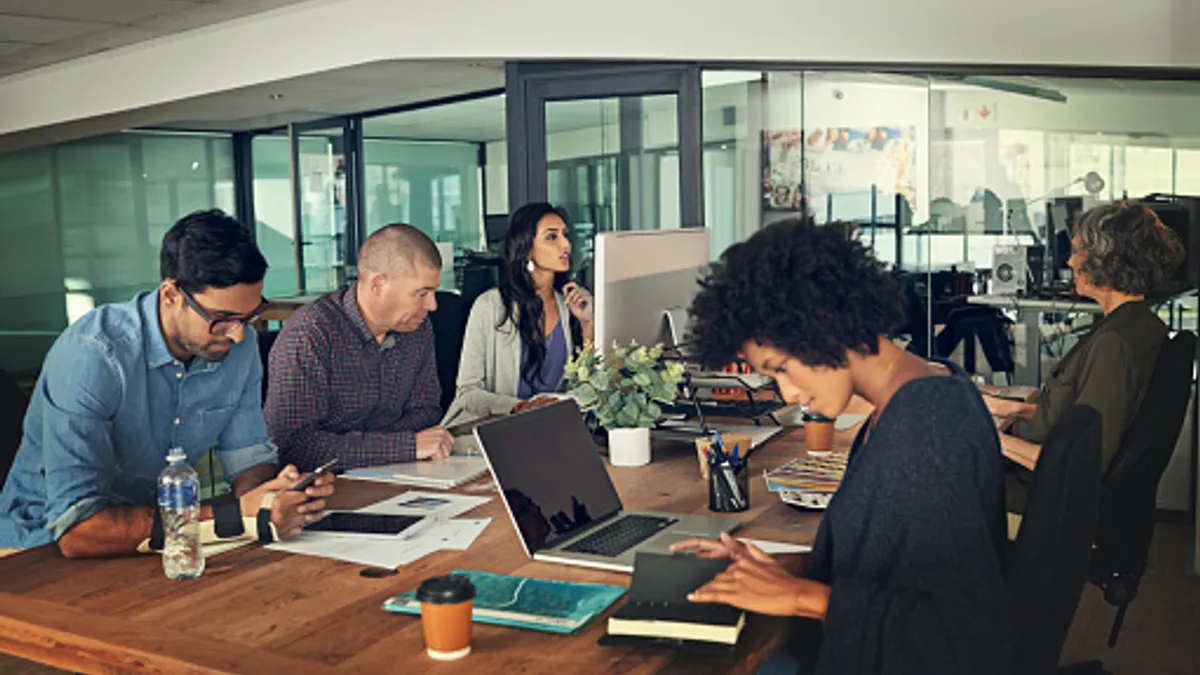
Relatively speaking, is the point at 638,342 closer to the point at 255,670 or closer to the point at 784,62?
the point at 255,670

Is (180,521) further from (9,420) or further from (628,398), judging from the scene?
(9,420)

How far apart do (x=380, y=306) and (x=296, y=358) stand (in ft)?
0.97

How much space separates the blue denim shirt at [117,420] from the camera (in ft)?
7.22

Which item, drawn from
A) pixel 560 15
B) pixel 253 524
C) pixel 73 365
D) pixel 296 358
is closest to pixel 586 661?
pixel 253 524

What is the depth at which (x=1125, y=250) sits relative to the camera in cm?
340

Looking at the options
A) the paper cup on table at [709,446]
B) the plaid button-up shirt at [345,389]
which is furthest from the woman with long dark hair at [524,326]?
the paper cup on table at [709,446]

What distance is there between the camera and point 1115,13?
16.0 feet

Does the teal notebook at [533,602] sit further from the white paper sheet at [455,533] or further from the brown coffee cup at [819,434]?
the brown coffee cup at [819,434]

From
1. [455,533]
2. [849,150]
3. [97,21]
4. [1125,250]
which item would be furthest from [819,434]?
[97,21]

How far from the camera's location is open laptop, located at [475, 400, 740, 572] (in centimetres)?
206

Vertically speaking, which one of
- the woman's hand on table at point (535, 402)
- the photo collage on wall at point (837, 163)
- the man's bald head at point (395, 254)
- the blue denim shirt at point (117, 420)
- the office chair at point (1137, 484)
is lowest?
the office chair at point (1137, 484)

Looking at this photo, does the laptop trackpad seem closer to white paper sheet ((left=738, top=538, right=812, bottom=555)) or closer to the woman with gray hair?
white paper sheet ((left=738, top=538, right=812, bottom=555))

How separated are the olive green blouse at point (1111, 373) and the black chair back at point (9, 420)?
2.91 m

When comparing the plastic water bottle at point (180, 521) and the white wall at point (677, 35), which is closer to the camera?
the plastic water bottle at point (180, 521)
